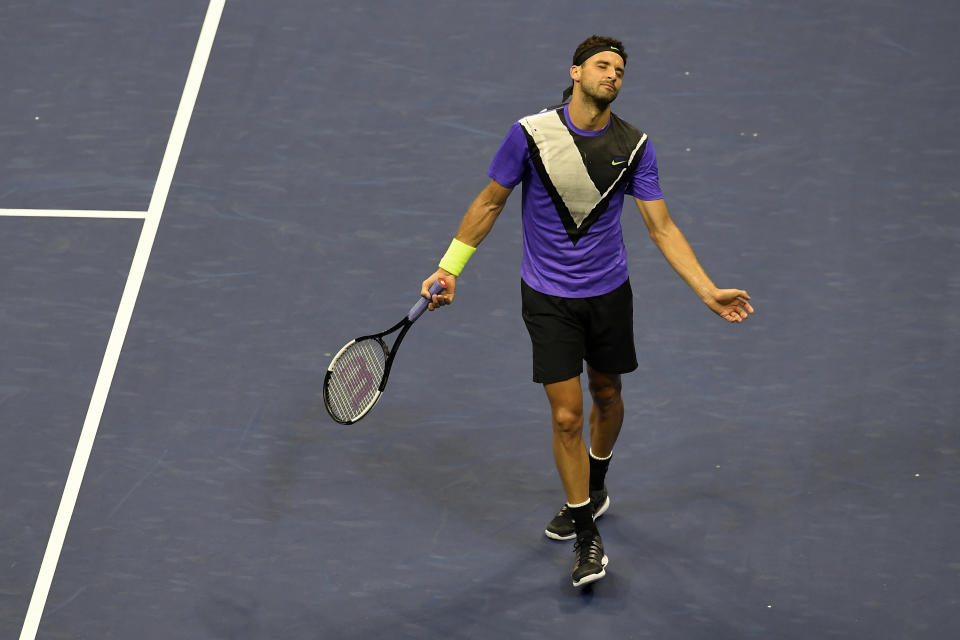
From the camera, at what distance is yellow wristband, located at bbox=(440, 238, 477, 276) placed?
5457 mm

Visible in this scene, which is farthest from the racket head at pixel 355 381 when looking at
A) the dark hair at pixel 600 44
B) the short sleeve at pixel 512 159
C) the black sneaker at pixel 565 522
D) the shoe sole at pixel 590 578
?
the dark hair at pixel 600 44

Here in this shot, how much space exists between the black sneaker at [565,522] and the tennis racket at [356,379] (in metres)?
0.93

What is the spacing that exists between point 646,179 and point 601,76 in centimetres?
45

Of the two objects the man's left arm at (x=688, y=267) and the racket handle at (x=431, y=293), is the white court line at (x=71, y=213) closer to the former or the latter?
the racket handle at (x=431, y=293)

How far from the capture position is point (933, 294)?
6789 mm

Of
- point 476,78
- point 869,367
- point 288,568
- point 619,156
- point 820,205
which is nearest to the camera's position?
point 619,156

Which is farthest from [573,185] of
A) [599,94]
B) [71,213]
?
[71,213]

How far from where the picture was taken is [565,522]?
5.94 m

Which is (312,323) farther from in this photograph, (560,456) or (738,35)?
(738,35)

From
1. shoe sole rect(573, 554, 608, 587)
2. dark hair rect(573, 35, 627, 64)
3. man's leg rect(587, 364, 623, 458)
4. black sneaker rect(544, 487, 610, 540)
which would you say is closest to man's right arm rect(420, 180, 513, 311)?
dark hair rect(573, 35, 627, 64)

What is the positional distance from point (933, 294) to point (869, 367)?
58 cm

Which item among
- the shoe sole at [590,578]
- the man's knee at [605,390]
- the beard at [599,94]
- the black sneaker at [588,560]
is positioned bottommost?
the shoe sole at [590,578]

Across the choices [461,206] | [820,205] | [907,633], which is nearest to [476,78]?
[461,206]

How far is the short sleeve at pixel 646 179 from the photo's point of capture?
17.6ft
